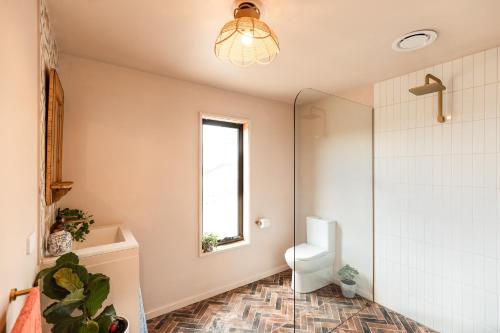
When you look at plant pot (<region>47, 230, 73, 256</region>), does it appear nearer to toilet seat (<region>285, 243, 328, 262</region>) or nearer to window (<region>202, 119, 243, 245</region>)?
window (<region>202, 119, 243, 245</region>)

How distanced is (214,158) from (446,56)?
8.02ft

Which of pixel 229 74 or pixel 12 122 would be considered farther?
pixel 229 74

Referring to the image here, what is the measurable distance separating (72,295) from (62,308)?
6cm

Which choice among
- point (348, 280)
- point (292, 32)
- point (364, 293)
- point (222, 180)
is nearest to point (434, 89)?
point (292, 32)

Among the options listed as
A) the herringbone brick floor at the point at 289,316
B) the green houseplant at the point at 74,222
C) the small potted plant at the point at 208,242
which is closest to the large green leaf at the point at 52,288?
the green houseplant at the point at 74,222

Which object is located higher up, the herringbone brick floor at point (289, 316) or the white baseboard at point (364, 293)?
the white baseboard at point (364, 293)

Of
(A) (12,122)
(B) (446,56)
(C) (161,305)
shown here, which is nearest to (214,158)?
(C) (161,305)

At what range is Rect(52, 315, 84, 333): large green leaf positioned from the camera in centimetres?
111

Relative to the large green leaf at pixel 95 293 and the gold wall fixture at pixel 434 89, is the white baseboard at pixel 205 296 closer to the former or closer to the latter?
the large green leaf at pixel 95 293

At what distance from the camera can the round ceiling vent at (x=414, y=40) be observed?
169cm

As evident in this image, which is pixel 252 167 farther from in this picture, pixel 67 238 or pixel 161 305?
pixel 67 238

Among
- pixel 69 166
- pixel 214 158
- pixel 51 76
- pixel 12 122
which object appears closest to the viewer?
pixel 12 122

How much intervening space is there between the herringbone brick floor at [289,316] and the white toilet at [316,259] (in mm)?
90

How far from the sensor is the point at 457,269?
2078mm
